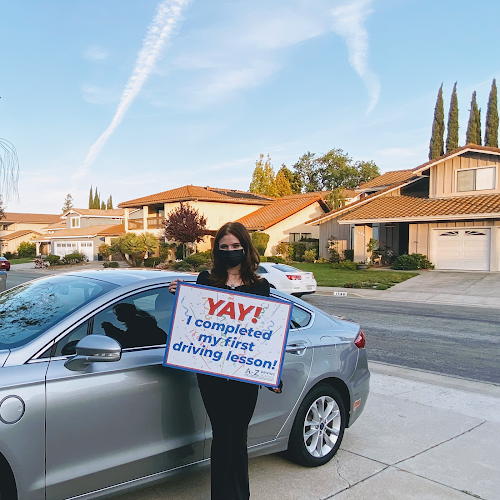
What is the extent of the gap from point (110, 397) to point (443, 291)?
18560mm

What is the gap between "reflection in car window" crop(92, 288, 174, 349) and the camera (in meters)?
3.24

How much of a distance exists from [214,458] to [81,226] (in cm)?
5780

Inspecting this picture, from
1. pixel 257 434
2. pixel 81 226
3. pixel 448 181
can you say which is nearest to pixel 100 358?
pixel 257 434

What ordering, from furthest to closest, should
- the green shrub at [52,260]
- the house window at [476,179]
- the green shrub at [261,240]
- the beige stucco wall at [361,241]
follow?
the green shrub at [52,260]
the green shrub at [261,240]
the beige stucco wall at [361,241]
the house window at [476,179]

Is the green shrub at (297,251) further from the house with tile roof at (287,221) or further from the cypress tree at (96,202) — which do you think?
the cypress tree at (96,202)

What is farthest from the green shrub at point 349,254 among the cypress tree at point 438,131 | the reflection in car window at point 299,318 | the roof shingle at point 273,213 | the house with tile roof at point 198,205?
the reflection in car window at point 299,318

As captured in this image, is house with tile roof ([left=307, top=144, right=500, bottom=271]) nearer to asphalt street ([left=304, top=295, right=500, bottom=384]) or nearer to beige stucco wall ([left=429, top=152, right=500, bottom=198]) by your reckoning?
beige stucco wall ([left=429, top=152, right=500, bottom=198])

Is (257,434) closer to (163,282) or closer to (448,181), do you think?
(163,282)

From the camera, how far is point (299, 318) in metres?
4.21

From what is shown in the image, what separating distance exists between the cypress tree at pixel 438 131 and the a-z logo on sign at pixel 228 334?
54.0m

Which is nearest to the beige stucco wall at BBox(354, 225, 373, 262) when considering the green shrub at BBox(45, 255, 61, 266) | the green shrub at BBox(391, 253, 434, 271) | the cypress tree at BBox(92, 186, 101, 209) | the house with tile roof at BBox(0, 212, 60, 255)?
the green shrub at BBox(391, 253, 434, 271)

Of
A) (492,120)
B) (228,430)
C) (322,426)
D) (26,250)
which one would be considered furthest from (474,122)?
(228,430)

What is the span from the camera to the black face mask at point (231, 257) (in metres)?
3.39

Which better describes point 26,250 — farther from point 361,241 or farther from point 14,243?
point 361,241
